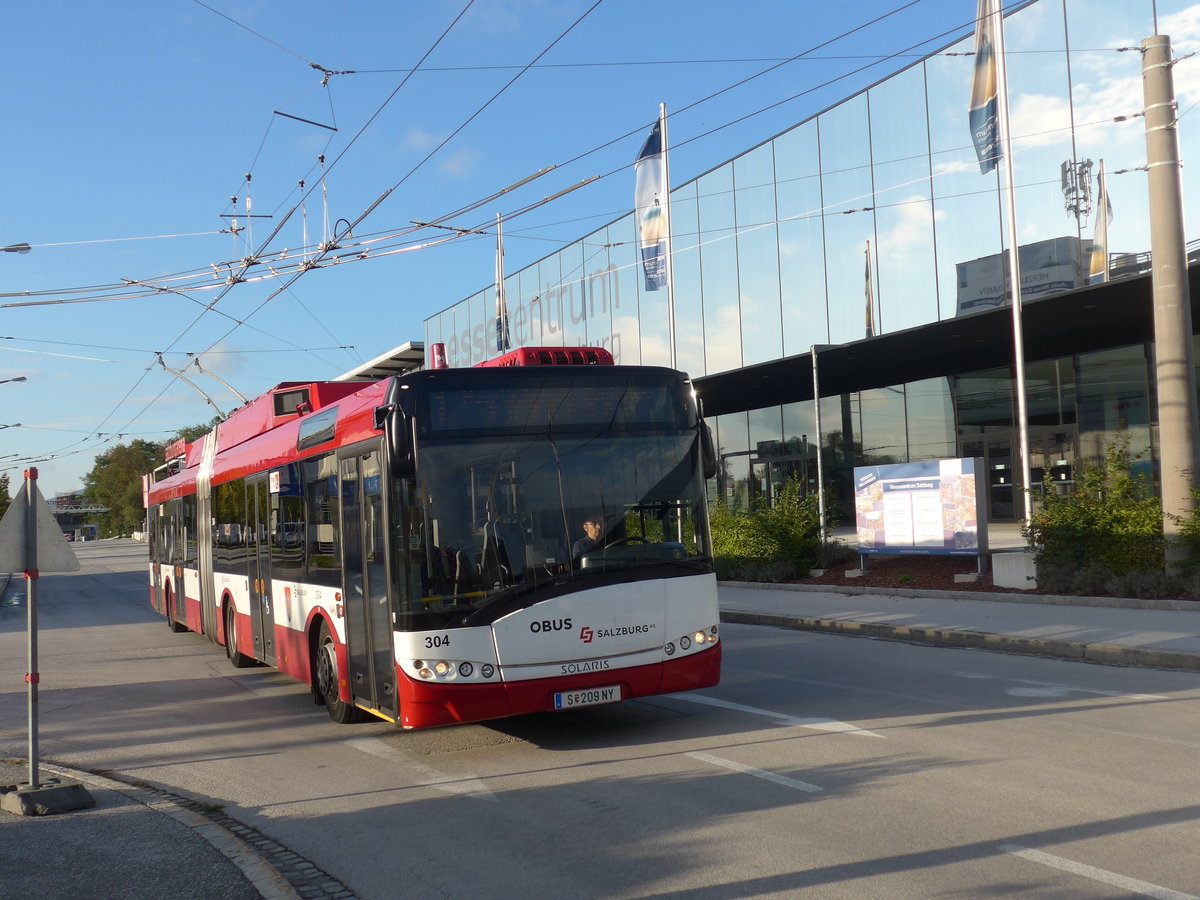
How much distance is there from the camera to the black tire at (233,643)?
558 inches

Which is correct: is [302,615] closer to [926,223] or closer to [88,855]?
[88,855]

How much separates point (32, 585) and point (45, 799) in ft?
4.39

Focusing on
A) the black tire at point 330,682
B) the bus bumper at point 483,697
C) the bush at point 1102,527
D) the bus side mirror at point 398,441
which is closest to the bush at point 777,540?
the bush at point 1102,527

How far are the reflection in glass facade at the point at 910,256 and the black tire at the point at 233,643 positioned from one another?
39.5ft

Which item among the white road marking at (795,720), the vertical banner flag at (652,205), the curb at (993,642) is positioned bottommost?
the curb at (993,642)

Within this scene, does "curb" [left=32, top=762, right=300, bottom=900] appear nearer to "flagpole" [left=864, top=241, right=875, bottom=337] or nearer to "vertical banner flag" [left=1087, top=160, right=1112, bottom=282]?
"vertical banner flag" [left=1087, top=160, right=1112, bottom=282]

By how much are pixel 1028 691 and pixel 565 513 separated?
4.83 metres

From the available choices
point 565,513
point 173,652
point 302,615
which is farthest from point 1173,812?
point 173,652

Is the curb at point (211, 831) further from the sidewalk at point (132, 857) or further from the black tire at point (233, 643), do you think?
the black tire at point (233, 643)

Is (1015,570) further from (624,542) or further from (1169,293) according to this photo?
(624,542)

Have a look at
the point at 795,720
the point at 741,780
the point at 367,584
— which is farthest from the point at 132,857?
the point at 795,720

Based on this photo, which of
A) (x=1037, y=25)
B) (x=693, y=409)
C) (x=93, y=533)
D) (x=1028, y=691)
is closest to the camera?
(x=693, y=409)

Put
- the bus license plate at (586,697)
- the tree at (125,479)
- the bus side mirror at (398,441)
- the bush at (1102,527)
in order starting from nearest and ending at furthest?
the bus side mirror at (398,441) → the bus license plate at (586,697) → the bush at (1102,527) → the tree at (125,479)

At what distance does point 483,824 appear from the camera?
6.35 meters
